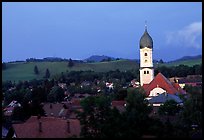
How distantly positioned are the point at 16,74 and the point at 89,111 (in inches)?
3729

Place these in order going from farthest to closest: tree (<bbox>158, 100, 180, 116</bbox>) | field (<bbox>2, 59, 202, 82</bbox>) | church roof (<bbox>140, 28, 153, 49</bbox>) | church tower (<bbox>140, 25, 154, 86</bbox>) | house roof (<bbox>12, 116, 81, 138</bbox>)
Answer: field (<bbox>2, 59, 202, 82</bbox>)
church roof (<bbox>140, 28, 153, 49</bbox>)
church tower (<bbox>140, 25, 154, 86</bbox>)
tree (<bbox>158, 100, 180, 116</bbox>)
house roof (<bbox>12, 116, 81, 138</bbox>)

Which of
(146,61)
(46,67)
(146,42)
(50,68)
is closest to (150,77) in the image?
(146,61)

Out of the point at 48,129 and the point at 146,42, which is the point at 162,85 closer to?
the point at 146,42

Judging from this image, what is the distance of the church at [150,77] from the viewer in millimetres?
47156

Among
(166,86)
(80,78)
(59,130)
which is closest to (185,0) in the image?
(59,130)

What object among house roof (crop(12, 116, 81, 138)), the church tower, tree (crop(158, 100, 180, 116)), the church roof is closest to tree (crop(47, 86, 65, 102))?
the church tower

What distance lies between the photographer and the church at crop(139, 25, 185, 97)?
4716 cm

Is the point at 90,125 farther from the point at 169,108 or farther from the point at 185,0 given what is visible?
the point at 169,108

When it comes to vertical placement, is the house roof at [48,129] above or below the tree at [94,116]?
below

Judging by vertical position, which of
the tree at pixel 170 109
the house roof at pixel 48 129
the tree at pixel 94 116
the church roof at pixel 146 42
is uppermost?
the church roof at pixel 146 42

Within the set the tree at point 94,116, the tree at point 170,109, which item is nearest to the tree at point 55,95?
the tree at point 170,109

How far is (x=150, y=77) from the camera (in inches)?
1978

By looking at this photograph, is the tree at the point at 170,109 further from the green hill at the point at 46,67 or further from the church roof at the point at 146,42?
the green hill at the point at 46,67

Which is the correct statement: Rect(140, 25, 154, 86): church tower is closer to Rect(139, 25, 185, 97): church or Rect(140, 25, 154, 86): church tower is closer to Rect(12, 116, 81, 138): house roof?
Rect(139, 25, 185, 97): church
